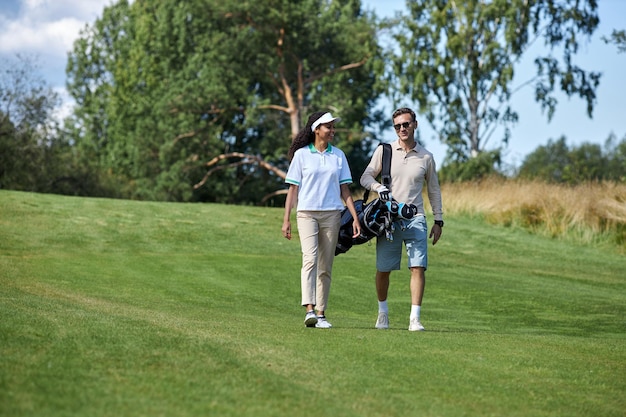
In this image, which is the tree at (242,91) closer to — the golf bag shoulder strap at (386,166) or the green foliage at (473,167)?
the green foliage at (473,167)

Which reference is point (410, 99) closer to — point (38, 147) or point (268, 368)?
point (38, 147)

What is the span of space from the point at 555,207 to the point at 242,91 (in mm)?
29423

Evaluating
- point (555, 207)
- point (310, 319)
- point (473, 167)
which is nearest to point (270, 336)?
point (310, 319)

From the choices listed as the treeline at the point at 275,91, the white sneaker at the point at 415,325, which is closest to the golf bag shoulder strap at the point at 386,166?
the white sneaker at the point at 415,325

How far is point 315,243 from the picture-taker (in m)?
11.0

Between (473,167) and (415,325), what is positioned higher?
(473,167)

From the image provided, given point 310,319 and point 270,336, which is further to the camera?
point 310,319

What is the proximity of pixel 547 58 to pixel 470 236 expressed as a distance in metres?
24.7

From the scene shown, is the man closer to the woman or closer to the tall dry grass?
the woman

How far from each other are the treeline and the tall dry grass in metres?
14.6

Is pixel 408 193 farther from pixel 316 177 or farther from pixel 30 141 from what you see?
pixel 30 141

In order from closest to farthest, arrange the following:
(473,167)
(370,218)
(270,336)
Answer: (270,336) → (370,218) → (473,167)

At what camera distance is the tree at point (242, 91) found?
55.2 meters

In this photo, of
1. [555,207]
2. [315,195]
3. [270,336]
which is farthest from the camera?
[555,207]
